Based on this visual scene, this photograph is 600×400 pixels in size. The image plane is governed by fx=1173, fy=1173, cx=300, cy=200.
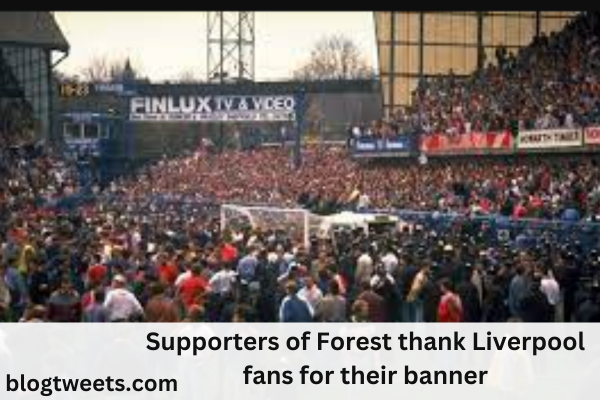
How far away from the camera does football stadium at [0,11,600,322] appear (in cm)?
1397

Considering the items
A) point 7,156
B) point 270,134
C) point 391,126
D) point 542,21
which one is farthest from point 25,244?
point 270,134

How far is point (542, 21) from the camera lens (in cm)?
4491

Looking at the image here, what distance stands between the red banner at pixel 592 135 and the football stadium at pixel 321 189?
86 millimetres

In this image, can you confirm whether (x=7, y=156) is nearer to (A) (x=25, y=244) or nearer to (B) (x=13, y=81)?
(B) (x=13, y=81)

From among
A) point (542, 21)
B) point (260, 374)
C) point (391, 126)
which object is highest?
point (542, 21)

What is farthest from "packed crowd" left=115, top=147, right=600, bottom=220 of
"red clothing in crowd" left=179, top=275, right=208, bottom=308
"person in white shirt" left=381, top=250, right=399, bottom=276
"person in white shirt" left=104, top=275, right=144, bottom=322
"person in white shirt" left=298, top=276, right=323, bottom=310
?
"person in white shirt" left=104, top=275, right=144, bottom=322

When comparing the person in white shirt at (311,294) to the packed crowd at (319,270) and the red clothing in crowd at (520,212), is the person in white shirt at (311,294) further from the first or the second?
the red clothing in crowd at (520,212)

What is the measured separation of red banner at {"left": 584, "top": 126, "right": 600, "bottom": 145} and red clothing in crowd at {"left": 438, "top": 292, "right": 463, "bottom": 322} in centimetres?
1654

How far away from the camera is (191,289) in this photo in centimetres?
1382

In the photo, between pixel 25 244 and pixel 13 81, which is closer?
pixel 25 244

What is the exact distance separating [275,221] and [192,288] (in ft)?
42.5

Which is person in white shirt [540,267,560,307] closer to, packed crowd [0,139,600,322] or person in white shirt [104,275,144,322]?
packed crowd [0,139,600,322]

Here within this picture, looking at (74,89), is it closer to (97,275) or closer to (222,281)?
(97,275)
